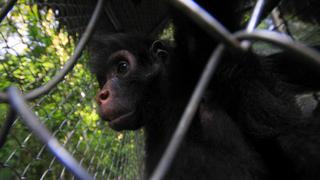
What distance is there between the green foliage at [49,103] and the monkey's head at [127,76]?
0.36m

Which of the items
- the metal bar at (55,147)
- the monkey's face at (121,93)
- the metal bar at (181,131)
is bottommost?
the monkey's face at (121,93)

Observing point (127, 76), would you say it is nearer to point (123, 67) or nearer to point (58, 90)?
point (123, 67)

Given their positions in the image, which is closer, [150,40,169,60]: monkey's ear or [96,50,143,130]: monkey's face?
[96,50,143,130]: monkey's face

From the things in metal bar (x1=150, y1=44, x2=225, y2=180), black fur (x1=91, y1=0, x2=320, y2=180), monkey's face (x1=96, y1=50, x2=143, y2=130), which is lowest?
black fur (x1=91, y1=0, x2=320, y2=180)

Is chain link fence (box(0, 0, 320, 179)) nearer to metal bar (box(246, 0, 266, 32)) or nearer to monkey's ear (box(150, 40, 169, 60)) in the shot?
monkey's ear (box(150, 40, 169, 60))

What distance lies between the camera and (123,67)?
101 inches

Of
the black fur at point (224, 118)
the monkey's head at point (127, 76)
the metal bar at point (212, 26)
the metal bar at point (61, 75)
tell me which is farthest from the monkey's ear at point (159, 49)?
the metal bar at point (212, 26)

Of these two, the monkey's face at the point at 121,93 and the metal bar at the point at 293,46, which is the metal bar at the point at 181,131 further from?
the monkey's face at the point at 121,93

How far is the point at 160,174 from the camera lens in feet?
2.35

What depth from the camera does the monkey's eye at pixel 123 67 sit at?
8.31 feet

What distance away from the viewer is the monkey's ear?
2.58 m

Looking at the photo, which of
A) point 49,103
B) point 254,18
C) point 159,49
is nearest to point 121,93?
point 159,49

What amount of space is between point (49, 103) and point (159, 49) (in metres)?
0.95

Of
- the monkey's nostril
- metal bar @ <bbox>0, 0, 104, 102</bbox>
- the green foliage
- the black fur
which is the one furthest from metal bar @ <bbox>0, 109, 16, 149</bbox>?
the monkey's nostril
